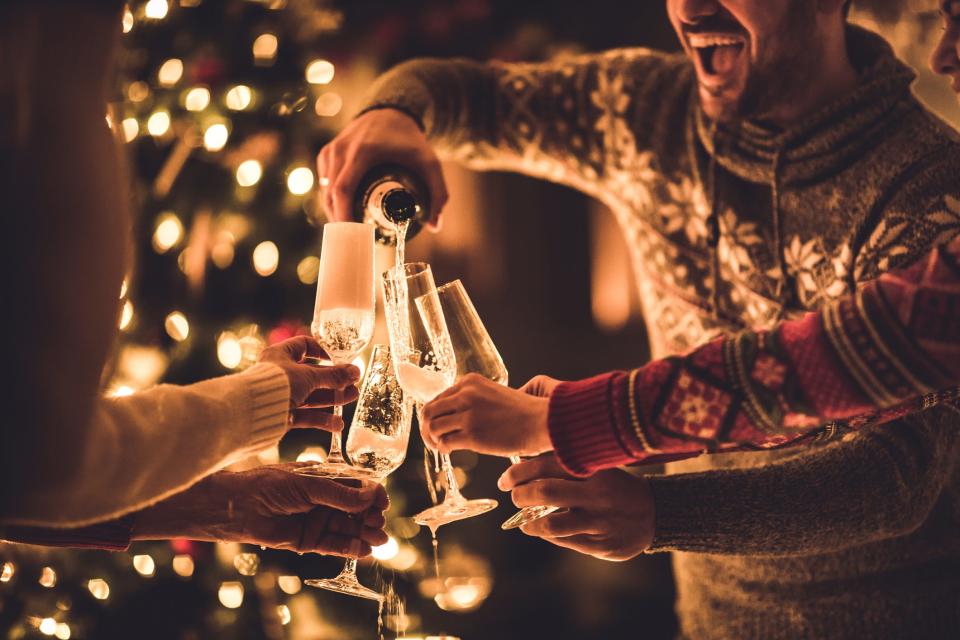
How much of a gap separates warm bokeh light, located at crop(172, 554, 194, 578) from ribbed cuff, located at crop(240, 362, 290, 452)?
1557 mm

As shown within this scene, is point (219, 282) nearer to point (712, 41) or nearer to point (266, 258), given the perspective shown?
point (266, 258)

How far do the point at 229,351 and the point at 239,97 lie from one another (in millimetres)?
800

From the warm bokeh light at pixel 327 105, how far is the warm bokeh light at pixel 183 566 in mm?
1472

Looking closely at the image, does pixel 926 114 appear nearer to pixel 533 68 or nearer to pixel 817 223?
pixel 817 223

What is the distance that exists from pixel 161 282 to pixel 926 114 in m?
2.12

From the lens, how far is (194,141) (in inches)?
97.1

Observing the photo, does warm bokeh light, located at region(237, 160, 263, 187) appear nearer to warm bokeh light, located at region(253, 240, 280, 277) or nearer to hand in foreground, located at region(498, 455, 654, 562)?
warm bokeh light, located at region(253, 240, 280, 277)

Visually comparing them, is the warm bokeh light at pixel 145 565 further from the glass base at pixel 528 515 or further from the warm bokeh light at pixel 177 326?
the glass base at pixel 528 515

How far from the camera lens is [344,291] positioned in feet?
4.42

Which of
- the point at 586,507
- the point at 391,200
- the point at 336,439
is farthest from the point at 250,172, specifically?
the point at 586,507

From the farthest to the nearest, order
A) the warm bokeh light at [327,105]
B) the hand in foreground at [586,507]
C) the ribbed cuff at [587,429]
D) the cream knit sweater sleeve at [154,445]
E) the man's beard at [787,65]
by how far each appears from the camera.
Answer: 1. the warm bokeh light at [327,105]
2. the man's beard at [787,65]
3. the hand in foreground at [586,507]
4. the ribbed cuff at [587,429]
5. the cream knit sweater sleeve at [154,445]

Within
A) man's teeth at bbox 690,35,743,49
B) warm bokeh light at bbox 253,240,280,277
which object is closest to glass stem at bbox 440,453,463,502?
man's teeth at bbox 690,35,743,49

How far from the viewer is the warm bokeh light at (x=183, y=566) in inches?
96.5

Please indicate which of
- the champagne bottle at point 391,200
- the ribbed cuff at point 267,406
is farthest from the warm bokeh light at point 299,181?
the ribbed cuff at point 267,406
